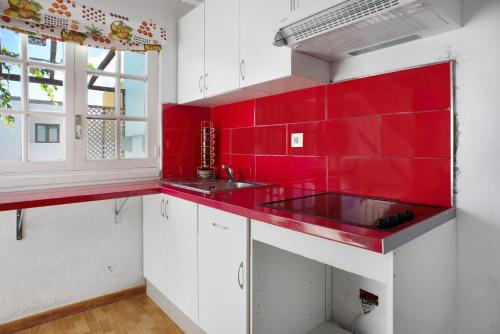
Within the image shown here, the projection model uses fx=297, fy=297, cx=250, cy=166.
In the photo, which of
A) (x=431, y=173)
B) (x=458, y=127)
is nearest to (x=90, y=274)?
(x=431, y=173)

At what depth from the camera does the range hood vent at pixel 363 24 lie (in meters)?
1.02

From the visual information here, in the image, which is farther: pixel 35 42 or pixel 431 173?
pixel 35 42

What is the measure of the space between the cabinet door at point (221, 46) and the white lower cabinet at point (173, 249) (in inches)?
30.1

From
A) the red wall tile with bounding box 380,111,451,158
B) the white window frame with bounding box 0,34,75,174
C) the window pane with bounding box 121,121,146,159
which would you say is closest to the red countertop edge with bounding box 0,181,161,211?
the white window frame with bounding box 0,34,75,174

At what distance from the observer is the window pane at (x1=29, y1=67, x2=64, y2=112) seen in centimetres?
190

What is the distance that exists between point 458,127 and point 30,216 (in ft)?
7.83

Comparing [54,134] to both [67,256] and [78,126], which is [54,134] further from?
[67,256]

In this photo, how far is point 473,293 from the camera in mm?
1168

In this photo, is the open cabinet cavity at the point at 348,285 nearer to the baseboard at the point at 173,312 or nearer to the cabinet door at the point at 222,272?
the cabinet door at the point at 222,272

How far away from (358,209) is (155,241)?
146cm

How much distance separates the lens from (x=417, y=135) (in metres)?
1.29

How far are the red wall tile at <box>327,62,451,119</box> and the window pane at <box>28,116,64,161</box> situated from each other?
1.75m

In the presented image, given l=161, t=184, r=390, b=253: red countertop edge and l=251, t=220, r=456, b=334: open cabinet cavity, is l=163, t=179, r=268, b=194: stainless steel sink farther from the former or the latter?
l=251, t=220, r=456, b=334: open cabinet cavity

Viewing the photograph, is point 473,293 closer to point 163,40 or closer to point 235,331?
point 235,331
